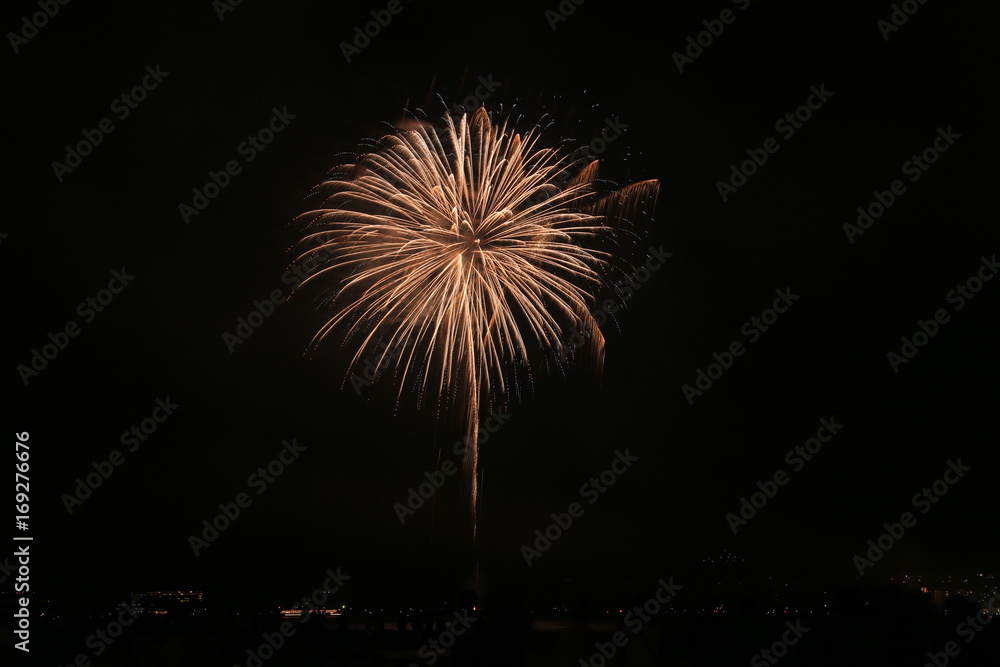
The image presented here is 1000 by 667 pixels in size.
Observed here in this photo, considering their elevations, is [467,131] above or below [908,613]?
above

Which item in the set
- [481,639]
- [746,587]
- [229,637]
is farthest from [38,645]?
[746,587]

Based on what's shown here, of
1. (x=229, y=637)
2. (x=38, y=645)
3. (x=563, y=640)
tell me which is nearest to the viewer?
(x=563, y=640)

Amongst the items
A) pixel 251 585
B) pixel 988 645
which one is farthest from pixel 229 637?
pixel 251 585

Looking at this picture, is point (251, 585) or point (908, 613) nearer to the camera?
point (908, 613)

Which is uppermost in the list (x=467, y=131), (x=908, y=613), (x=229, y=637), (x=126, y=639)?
(x=467, y=131)

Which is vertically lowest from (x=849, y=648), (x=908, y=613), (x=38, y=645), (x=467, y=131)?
(x=38, y=645)

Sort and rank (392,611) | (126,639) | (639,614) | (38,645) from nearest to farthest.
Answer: (639,614)
(126,639)
(38,645)
(392,611)

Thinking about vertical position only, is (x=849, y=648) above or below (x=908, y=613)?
below

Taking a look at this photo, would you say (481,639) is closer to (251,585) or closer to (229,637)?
(229,637)

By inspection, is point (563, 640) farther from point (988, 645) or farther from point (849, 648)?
point (988, 645)
